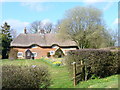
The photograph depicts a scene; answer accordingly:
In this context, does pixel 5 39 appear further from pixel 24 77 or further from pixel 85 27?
pixel 24 77

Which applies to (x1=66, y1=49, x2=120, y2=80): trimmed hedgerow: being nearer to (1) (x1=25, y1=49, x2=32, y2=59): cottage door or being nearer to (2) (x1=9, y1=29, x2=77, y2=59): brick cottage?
(2) (x1=9, y1=29, x2=77, y2=59): brick cottage

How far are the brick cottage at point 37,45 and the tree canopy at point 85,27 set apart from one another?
388cm

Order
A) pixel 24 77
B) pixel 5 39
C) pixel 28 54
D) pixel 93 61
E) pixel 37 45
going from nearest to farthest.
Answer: pixel 24 77 → pixel 93 61 → pixel 28 54 → pixel 5 39 → pixel 37 45

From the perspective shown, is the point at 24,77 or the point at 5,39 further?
the point at 5,39

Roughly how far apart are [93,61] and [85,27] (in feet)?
102

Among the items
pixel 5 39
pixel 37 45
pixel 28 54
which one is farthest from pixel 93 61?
pixel 5 39

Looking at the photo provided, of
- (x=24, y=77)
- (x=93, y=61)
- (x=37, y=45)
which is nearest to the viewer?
(x=24, y=77)

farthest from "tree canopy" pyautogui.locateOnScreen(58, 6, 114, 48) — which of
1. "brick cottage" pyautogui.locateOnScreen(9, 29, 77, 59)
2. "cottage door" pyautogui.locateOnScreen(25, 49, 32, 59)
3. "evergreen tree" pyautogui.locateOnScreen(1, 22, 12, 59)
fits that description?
"evergreen tree" pyautogui.locateOnScreen(1, 22, 12, 59)

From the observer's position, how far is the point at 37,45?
43.1m

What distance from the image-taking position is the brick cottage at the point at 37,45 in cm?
4197

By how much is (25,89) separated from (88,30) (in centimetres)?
3470

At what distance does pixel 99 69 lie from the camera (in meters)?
9.64

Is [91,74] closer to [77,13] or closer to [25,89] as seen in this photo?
[25,89]

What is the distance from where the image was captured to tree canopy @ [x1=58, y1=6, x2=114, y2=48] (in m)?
37.5
